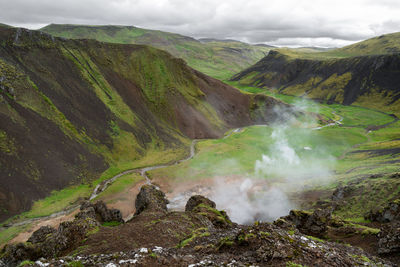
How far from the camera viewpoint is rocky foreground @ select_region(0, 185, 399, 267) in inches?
528

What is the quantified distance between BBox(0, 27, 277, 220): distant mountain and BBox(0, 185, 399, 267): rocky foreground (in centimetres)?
2133

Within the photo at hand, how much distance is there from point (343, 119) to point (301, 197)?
352 ft

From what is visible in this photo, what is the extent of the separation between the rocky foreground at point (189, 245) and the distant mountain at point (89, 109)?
2133 cm

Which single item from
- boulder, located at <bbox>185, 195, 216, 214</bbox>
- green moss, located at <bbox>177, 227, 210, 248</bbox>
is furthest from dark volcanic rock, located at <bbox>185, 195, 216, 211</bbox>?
green moss, located at <bbox>177, 227, 210, 248</bbox>

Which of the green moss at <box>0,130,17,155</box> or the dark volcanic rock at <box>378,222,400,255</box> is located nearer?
the dark volcanic rock at <box>378,222,400,255</box>

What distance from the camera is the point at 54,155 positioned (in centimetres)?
4881

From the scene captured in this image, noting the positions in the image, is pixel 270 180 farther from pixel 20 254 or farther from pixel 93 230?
pixel 20 254

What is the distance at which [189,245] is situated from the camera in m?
18.2

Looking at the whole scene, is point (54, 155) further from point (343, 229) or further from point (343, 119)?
point (343, 119)

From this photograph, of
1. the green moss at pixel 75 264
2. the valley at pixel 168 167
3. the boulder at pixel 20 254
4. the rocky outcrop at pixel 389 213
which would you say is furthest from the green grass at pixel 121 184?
the rocky outcrop at pixel 389 213

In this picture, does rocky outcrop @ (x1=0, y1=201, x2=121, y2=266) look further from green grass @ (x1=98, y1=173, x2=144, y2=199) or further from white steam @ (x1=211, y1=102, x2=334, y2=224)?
white steam @ (x1=211, y1=102, x2=334, y2=224)

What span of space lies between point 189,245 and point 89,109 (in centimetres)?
5957

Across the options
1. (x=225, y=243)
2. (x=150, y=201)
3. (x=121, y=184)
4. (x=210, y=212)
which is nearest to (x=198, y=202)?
(x=210, y=212)

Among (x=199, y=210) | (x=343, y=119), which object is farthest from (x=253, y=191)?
(x=343, y=119)
